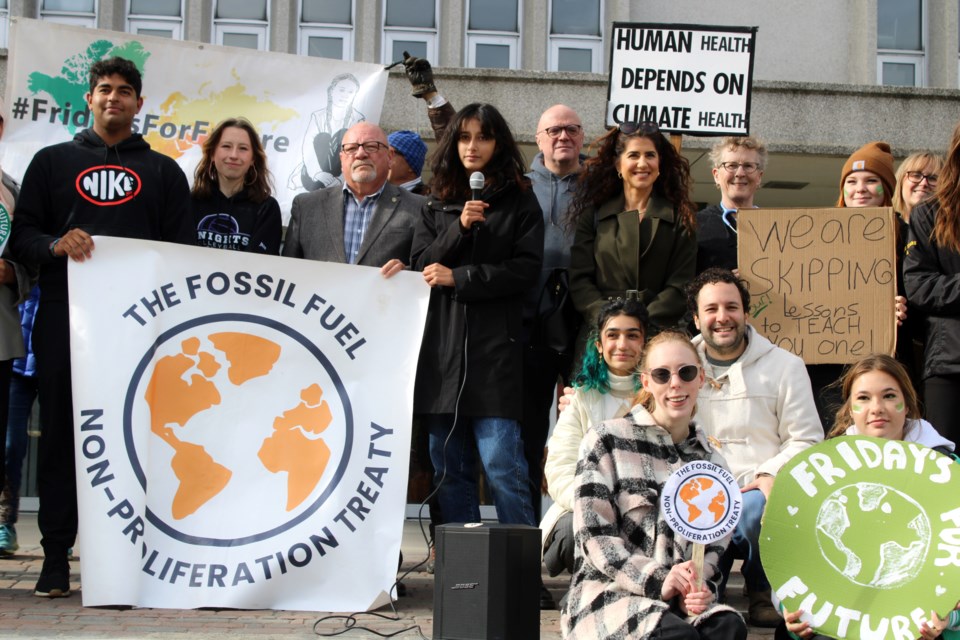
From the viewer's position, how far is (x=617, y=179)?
592cm

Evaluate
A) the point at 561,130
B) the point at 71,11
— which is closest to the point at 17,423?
the point at 561,130

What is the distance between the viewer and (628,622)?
3943 mm

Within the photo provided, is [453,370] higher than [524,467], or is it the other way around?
[453,370]

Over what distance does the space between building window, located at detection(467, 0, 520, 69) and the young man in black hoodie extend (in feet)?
28.8

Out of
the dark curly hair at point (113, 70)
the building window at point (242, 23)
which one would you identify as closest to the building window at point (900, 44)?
the building window at point (242, 23)

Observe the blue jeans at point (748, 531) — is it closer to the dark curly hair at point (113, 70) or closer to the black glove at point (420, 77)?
the black glove at point (420, 77)

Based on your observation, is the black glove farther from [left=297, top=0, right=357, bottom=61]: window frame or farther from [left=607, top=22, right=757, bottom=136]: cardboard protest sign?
[left=297, top=0, right=357, bottom=61]: window frame

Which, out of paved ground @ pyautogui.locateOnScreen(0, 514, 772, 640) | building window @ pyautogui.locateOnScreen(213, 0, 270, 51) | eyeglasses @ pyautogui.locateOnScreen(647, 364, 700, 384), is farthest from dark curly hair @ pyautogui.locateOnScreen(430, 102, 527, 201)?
building window @ pyautogui.locateOnScreen(213, 0, 270, 51)

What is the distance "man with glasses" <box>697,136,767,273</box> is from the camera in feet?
19.8

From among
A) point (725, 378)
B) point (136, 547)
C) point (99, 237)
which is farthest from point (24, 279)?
point (725, 378)

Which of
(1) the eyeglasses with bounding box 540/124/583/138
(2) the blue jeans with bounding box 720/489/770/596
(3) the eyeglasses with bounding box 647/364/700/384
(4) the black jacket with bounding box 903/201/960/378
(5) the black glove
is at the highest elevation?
(5) the black glove

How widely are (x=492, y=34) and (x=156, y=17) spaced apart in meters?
3.85

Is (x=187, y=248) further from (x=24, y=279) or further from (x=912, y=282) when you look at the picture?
(x=912, y=282)

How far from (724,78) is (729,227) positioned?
934 millimetres
